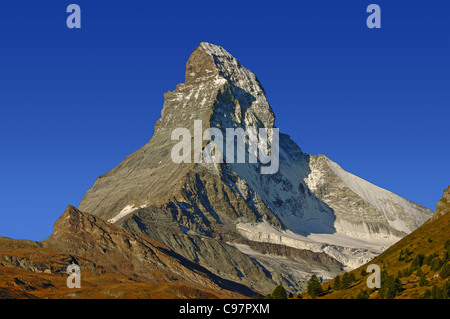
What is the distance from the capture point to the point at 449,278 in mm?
198625

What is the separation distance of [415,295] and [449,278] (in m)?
8.50

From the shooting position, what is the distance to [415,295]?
652ft
